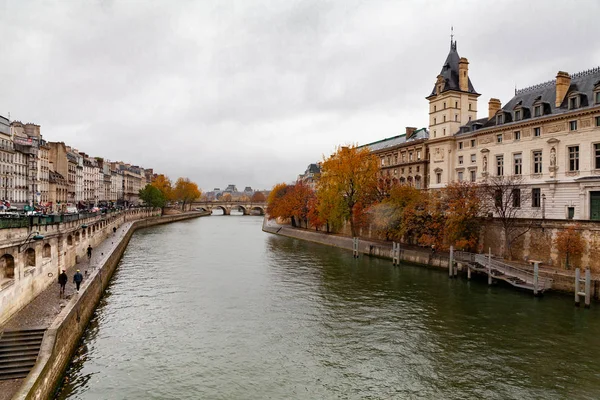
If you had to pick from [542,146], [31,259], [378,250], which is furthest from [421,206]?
[31,259]

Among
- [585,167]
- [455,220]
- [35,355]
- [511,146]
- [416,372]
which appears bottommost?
[416,372]

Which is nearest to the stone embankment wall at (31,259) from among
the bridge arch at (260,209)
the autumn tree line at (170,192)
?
the autumn tree line at (170,192)

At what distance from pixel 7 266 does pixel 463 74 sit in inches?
1841

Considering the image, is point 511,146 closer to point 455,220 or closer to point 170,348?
point 455,220

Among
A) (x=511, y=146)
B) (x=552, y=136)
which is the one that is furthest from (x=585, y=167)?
(x=511, y=146)

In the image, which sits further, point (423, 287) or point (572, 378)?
point (423, 287)

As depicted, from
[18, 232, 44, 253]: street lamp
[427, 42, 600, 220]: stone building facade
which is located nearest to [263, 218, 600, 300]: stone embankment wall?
[427, 42, 600, 220]: stone building facade

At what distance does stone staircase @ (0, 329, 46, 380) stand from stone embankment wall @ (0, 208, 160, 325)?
130 centimetres

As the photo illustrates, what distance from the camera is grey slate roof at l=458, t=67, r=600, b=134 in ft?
Result: 108

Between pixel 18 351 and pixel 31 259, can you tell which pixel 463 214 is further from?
pixel 18 351

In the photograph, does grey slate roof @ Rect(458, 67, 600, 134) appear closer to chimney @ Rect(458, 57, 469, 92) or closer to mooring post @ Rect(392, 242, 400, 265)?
chimney @ Rect(458, 57, 469, 92)

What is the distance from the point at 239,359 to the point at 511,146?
32.6m

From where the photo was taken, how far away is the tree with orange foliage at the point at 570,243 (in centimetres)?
2877

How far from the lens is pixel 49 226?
77.8ft
